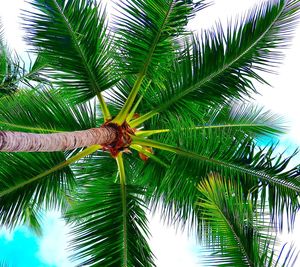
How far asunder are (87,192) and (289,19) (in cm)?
334

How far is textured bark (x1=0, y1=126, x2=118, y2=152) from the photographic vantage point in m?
4.89

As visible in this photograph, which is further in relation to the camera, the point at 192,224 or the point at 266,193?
the point at 192,224

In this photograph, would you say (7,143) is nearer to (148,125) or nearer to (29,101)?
(29,101)

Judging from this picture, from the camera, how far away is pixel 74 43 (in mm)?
6863

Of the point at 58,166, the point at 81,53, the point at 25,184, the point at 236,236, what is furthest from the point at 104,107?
the point at 236,236

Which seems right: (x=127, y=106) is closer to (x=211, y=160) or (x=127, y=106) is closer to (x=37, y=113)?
(x=37, y=113)

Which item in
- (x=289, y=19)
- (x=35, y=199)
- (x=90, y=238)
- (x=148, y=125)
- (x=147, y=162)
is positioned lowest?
(x=90, y=238)

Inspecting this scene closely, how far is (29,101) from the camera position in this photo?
6941mm

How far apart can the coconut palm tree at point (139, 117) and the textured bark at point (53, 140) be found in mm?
25

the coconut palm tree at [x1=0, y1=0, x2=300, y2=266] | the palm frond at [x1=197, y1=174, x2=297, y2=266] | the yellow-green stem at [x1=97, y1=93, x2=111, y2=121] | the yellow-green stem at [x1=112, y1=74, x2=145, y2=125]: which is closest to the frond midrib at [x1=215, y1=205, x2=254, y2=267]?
the palm frond at [x1=197, y1=174, x2=297, y2=266]

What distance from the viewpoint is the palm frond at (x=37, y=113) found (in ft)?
22.8

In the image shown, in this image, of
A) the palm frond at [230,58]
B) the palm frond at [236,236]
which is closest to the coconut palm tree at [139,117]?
the palm frond at [230,58]

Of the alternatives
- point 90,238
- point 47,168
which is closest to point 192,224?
point 90,238

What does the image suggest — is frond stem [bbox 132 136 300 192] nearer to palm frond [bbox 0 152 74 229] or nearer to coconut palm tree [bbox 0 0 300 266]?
coconut palm tree [bbox 0 0 300 266]
